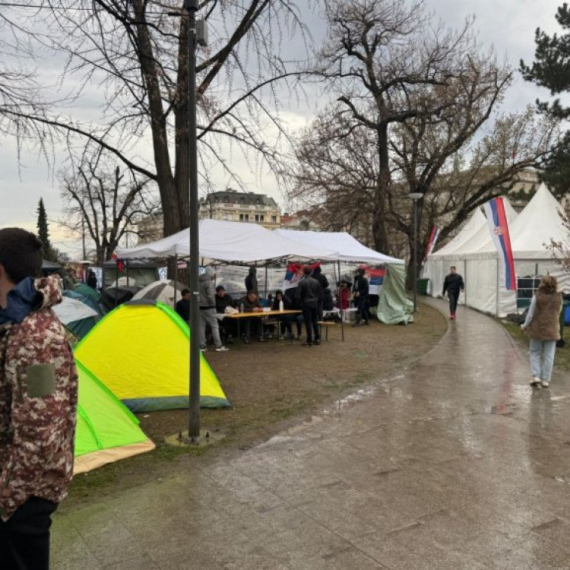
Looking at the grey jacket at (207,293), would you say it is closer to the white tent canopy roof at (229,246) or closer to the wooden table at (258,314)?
the white tent canopy roof at (229,246)

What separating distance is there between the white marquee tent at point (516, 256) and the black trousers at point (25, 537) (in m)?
17.4

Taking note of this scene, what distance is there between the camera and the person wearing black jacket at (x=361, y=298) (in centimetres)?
1720

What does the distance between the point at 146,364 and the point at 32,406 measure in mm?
5057

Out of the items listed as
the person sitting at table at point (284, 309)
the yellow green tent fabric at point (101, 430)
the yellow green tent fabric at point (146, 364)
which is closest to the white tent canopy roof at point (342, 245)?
the person sitting at table at point (284, 309)

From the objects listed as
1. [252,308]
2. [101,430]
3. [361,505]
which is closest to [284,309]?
[252,308]

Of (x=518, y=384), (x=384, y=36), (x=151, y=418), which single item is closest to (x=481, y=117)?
(x=384, y=36)

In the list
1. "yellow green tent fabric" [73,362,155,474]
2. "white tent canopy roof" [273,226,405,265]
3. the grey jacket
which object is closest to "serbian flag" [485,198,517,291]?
"white tent canopy roof" [273,226,405,265]

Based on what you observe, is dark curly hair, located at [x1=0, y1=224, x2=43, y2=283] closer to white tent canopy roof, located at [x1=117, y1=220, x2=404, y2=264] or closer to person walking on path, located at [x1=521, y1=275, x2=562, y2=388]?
person walking on path, located at [x1=521, y1=275, x2=562, y2=388]

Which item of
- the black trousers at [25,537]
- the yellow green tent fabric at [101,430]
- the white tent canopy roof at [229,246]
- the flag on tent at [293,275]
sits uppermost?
the white tent canopy roof at [229,246]

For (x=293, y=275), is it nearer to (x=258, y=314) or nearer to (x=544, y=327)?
(x=258, y=314)

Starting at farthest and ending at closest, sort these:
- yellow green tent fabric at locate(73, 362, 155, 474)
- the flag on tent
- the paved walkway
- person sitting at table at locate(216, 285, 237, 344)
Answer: the flag on tent, person sitting at table at locate(216, 285, 237, 344), yellow green tent fabric at locate(73, 362, 155, 474), the paved walkway

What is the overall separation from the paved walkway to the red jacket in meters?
1.58

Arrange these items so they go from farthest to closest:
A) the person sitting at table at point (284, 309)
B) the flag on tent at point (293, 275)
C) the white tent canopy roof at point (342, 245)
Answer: the flag on tent at point (293, 275) < the white tent canopy roof at point (342, 245) < the person sitting at table at point (284, 309)

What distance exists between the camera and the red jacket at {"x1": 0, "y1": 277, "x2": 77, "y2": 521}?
1979mm
